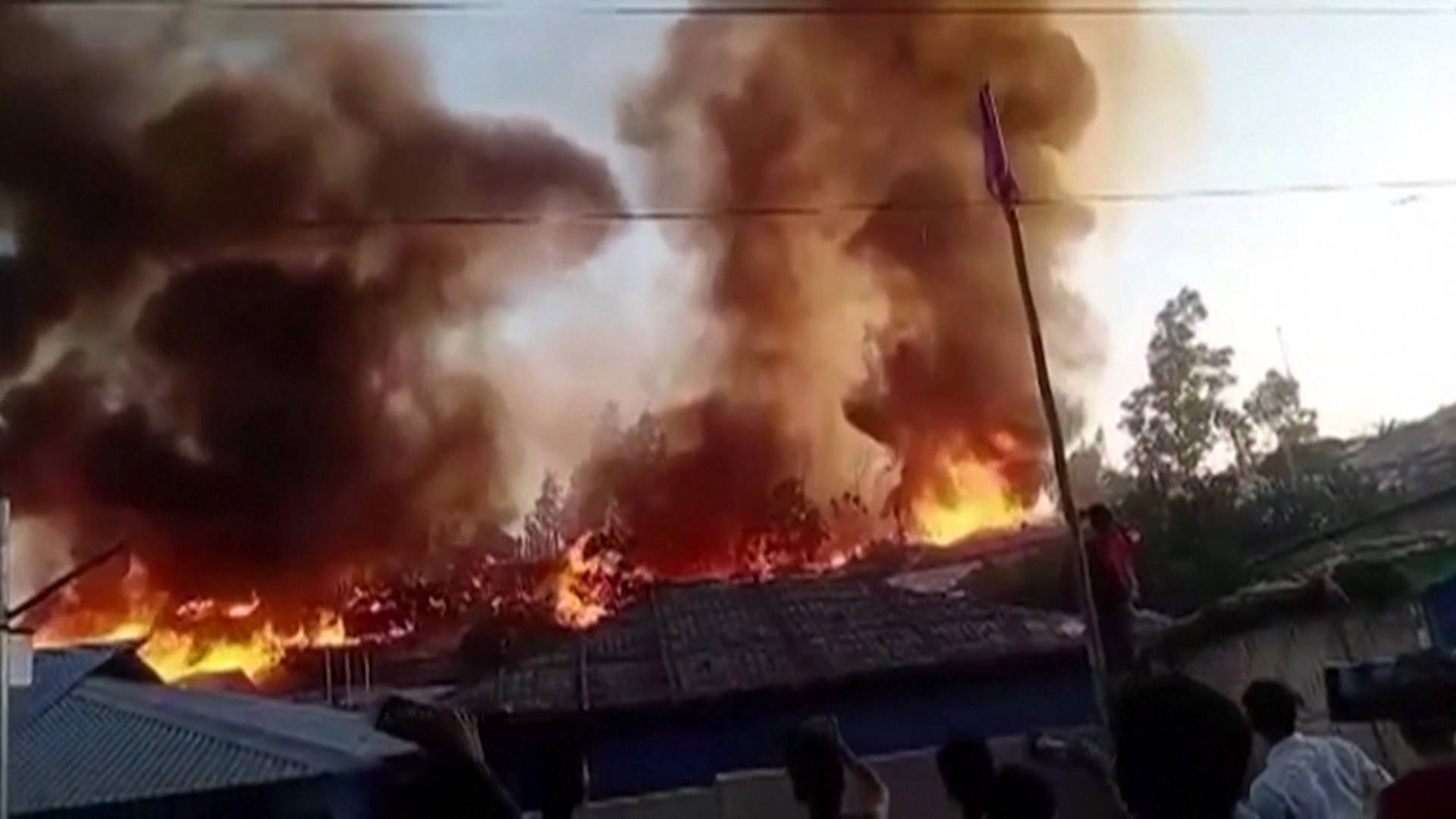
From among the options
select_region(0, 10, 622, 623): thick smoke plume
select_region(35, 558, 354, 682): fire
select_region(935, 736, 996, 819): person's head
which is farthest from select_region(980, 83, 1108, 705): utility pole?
select_region(35, 558, 354, 682): fire

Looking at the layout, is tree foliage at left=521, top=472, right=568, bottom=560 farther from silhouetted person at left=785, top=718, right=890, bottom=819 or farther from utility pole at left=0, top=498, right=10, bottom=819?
utility pole at left=0, top=498, right=10, bottom=819

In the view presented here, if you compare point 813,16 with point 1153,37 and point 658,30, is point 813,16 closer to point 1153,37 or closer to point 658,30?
point 658,30

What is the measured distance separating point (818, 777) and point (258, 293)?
243 cm

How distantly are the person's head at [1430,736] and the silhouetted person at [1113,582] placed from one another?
1.07m

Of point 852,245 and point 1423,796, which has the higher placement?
point 852,245

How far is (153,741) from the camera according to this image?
4.20m

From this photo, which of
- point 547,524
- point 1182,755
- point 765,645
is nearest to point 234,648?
point 547,524

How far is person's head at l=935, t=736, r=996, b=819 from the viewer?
4.62 meters

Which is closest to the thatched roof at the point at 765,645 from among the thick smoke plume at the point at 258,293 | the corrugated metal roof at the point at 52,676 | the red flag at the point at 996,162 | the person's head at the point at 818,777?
the person's head at the point at 818,777

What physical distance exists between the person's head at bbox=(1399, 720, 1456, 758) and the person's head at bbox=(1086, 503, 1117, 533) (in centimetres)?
123

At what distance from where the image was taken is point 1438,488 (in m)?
5.64

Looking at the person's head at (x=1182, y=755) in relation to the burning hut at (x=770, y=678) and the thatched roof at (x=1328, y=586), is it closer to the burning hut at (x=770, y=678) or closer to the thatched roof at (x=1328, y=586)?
the burning hut at (x=770, y=678)

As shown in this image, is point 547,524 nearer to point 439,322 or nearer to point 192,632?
point 439,322

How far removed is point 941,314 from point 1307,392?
57.4 inches
